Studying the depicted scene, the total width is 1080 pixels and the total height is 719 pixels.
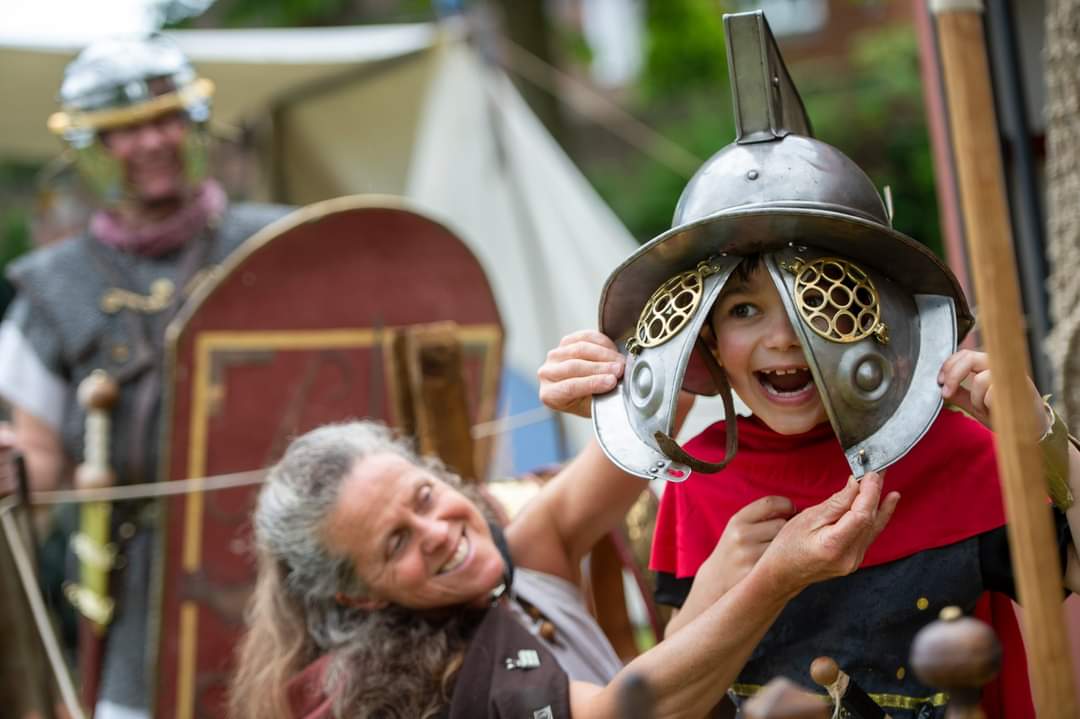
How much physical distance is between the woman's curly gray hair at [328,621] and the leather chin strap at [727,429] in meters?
0.73

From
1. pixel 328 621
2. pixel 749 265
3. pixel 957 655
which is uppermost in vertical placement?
pixel 749 265

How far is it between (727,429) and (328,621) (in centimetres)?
99

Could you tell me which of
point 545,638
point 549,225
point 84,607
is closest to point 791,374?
point 545,638

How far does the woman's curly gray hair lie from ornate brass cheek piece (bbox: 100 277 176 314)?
1.82m

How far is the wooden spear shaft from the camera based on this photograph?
1350 mm

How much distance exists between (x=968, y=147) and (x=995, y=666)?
1.69 feet

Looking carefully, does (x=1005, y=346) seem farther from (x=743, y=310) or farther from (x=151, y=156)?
(x=151, y=156)

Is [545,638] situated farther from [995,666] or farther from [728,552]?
[995,666]

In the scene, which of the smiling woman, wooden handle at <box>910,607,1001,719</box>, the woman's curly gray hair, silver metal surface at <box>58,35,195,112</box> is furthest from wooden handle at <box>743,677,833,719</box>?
silver metal surface at <box>58,35,195,112</box>

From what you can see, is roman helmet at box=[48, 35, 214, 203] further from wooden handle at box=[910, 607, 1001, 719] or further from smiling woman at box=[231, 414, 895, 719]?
wooden handle at box=[910, 607, 1001, 719]

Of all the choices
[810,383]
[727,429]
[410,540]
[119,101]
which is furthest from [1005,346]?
[119,101]

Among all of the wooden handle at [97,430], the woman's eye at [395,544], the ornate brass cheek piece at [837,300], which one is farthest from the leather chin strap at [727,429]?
the wooden handle at [97,430]

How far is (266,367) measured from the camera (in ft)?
12.8

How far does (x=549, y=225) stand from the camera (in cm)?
604
